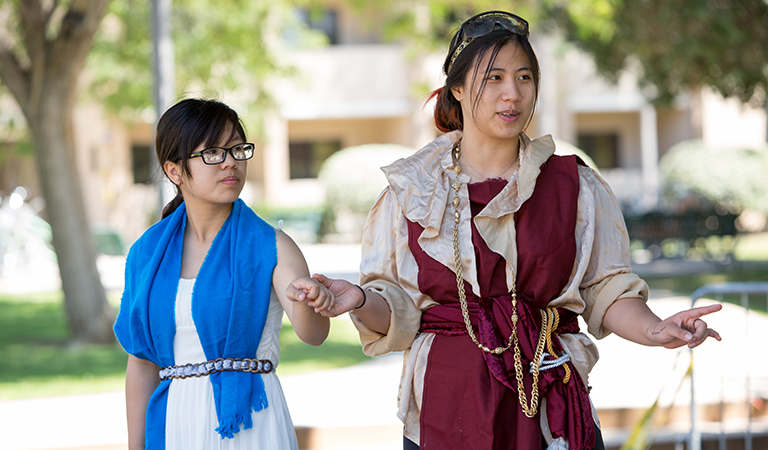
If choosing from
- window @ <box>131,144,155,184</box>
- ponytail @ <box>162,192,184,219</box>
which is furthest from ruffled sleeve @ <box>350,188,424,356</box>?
window @ <box>131,144,155,184</box>

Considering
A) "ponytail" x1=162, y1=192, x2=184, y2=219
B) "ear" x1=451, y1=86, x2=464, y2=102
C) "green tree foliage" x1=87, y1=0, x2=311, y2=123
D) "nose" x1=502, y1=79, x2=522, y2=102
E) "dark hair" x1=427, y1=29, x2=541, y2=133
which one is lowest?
"ponytail" x1=162, y1=192, x2=184, y2=219

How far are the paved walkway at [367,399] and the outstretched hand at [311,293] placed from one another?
2.35 metres

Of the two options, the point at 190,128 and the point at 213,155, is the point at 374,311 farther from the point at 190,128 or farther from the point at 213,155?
the point at 190,128

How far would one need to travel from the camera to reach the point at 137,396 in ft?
7.95

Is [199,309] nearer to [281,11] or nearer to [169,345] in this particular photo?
[169,345]

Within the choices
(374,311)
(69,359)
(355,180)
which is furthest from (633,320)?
(355,180)

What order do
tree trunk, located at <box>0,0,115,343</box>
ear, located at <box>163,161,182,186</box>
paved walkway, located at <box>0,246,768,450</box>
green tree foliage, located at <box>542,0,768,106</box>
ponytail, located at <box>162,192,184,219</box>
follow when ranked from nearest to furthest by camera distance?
ear, located at <box>163,161,182,186</box> < ponytail, located at <box>162,192,184,219</box> < paved walkway, located at <box>0,246,768,450</box> < tree trunk, located at <box>0,0,115,343</box> < green tree foliage, located at <box>542,0,768,106</box>

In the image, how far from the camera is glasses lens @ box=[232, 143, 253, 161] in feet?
7.66

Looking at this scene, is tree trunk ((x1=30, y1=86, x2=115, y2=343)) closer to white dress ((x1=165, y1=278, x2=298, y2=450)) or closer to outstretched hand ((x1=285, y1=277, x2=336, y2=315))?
white dress ((x1=165, y1=278, x2=298, y2=450))

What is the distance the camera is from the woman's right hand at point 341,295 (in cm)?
215

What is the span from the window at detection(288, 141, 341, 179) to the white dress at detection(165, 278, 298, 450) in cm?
2254

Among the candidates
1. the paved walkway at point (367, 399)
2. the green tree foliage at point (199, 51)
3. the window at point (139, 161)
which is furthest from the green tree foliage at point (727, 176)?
the window at point (139, 161)

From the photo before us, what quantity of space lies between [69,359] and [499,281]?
22.0 feet

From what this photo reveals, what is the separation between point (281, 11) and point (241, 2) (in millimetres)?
2861
